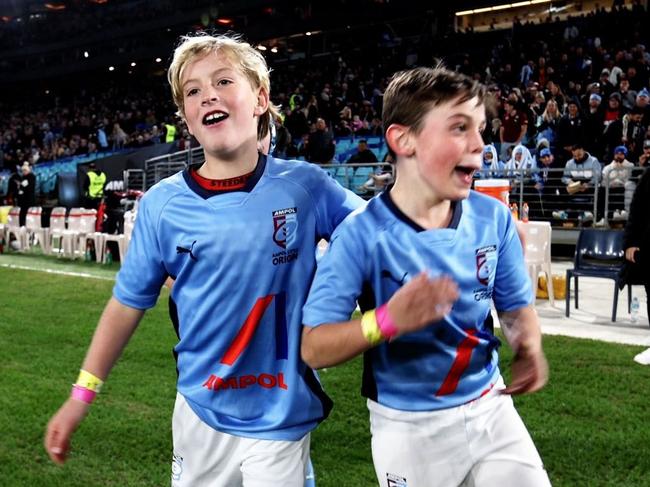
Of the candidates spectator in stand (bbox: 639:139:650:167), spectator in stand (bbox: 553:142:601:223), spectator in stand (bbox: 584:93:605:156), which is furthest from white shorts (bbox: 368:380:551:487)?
spectator in stand (bbox: 584:93:605:156)

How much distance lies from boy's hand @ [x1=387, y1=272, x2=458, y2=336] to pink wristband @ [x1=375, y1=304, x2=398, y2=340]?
0.02 meters

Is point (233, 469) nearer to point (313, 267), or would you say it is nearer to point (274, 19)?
point (313, 267)

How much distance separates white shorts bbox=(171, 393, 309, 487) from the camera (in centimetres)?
206

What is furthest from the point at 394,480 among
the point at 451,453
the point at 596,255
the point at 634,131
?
the point at 634,131

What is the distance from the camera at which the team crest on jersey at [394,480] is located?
194 centimetres

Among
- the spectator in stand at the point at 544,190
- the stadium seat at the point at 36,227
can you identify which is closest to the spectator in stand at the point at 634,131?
the spectator in stand at the point at 544,190

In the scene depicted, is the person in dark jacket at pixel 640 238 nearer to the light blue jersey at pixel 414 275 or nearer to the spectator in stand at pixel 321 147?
the light blue jersey at pixel 414 275

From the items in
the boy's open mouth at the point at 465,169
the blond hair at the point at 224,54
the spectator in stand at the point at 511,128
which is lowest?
the boy's open mouth at the point at 465,169

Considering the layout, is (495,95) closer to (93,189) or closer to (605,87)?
(605,87)

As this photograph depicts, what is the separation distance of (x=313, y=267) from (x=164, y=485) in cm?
236

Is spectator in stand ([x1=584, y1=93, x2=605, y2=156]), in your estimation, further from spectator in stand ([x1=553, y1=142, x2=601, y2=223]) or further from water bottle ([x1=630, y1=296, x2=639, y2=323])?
water bottle ([x1=630, y1=296, x2=639, y2=323])

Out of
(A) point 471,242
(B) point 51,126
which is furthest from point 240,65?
(B) point 51,126

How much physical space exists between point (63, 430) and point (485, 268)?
50.9 inches

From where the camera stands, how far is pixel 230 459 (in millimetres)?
2135
